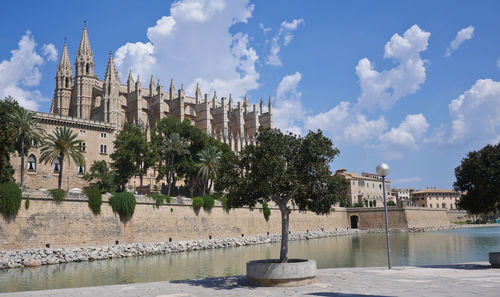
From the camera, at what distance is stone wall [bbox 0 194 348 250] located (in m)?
27.9

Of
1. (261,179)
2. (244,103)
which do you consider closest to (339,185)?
(261,179)

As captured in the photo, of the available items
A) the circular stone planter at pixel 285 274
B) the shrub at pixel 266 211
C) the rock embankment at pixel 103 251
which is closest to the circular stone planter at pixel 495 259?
the circular stone planter at pixel 285 274

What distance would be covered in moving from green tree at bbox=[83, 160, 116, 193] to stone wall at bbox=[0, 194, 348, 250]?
9.79m

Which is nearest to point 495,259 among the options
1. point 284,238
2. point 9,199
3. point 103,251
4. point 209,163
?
point 284,238

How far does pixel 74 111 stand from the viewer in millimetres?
66250

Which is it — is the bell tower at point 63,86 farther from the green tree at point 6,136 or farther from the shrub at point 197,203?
the shrub at point 197,203

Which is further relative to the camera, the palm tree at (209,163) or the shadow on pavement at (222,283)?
the palm tree at (209,163)

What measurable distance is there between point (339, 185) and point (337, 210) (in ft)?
183

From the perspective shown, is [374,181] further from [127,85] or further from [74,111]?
[74,111]

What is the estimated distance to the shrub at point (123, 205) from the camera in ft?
110

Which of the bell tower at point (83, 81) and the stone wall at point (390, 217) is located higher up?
the bell tower at point (83, 81)

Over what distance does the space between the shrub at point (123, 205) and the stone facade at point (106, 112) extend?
1825cm

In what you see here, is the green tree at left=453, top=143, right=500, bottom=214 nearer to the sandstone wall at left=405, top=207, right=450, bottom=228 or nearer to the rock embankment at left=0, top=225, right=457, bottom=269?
the rock embankment at left=0, top=225, right=457, bottom=269

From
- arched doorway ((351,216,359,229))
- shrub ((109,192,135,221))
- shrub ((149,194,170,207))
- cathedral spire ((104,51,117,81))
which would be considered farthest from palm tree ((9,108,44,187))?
arched doorway ((351,216,359,229))
